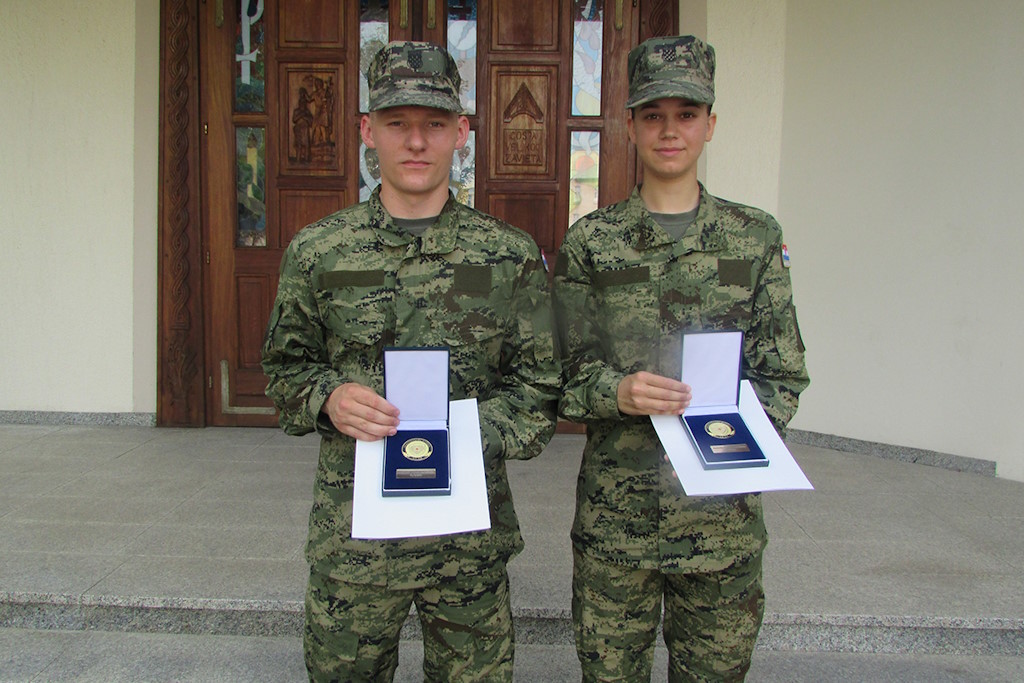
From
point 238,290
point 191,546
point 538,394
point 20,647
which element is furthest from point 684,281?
point 238,290

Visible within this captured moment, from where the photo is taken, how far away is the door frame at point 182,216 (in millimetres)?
4402

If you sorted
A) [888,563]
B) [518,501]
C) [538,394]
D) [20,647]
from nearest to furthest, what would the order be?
1. [538,394]
2. [20,647]
3. [888,563]
4. [518,501]

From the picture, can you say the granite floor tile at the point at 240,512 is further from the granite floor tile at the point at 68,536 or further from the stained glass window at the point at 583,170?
the stained glass window at the point at 583,170

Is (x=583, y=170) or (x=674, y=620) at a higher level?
(x=583, y=170)

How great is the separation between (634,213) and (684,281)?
195mm

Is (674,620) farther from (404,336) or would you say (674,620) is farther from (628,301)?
(404,336)

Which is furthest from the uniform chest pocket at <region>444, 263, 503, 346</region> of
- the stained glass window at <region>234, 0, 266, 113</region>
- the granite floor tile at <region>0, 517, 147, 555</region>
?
the stained glass window at <region>234, 0, 266, 113</region>

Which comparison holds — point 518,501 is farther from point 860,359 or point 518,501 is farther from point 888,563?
point 860,359

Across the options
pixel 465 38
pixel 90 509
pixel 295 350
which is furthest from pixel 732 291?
pixel 465 38

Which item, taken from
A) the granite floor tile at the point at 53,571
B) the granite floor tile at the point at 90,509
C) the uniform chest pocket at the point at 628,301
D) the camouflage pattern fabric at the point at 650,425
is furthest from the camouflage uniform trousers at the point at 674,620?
the granite floor tile at the point at 90,509

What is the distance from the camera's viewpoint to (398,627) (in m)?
1.60

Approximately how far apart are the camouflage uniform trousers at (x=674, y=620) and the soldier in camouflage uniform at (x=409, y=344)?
0.69 feet

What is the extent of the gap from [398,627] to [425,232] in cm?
85

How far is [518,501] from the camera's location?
3.40m
